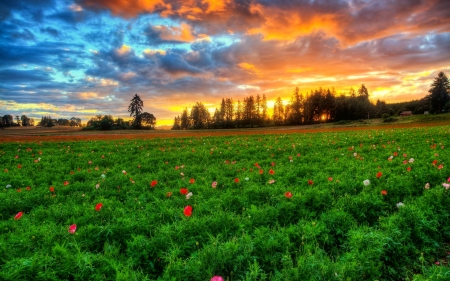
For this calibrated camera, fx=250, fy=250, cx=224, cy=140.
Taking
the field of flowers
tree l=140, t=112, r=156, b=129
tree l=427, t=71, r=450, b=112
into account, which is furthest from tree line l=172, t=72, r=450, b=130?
the field of flowers

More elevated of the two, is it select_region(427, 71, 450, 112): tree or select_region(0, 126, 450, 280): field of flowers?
select_region(427, 71, 450, 112): tree

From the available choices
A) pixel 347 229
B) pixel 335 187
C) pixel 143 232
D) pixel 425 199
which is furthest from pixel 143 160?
pixel 425 199

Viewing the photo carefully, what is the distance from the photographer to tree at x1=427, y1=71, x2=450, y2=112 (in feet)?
218

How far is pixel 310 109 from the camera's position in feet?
278

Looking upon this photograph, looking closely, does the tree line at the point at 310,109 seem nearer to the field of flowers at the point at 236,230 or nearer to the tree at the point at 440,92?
the tree at the point at 440,92

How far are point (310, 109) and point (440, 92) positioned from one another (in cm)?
3382

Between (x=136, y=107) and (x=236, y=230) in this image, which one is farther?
(x=136, y=107)

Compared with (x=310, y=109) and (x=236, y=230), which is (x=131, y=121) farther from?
(x=236, y=230)

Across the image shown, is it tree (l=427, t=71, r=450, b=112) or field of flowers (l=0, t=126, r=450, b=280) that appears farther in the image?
tree (l=427, t=71, r=450, b=112)

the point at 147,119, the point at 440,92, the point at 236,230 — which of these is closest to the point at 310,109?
the point at 440,92

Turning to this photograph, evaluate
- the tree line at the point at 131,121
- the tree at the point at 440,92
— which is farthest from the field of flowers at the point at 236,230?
the tree at the point at 440,92

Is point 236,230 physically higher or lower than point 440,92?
lower

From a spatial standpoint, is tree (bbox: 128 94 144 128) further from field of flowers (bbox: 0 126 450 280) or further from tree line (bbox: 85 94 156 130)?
field of flowers (bbox: 0 126 450 280)

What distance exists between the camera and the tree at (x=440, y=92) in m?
66.3
